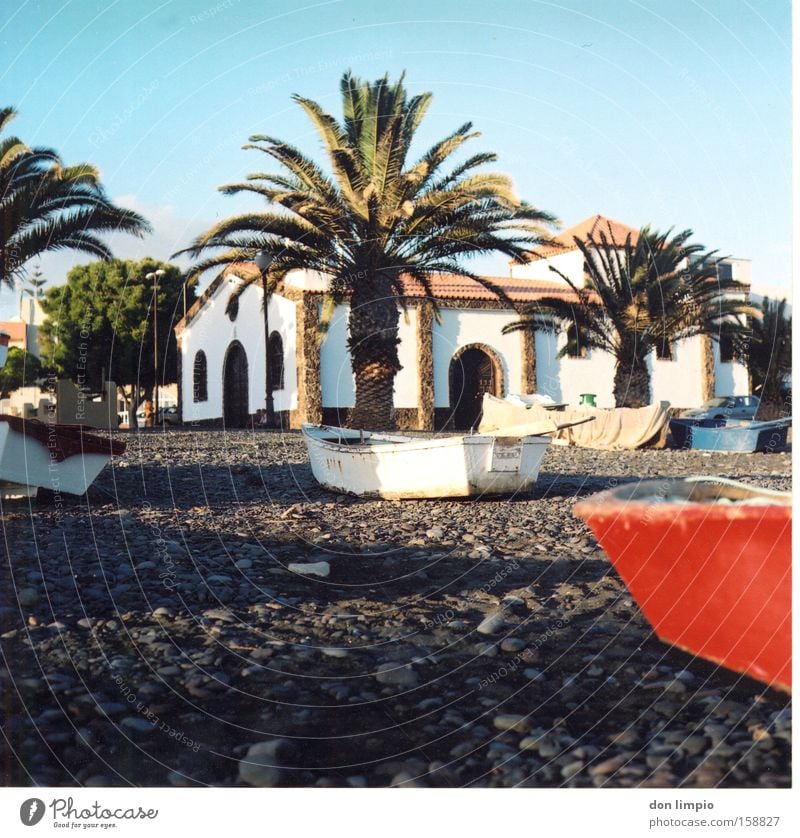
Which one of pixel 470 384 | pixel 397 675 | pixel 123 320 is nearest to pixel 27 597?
pixel 397 675

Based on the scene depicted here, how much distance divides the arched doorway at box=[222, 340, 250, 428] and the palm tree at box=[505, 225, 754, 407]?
33.3ft

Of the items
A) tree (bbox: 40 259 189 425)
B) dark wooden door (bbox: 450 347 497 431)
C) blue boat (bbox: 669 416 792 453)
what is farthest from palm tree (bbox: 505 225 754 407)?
tree (bbox: 40 259 189 425)

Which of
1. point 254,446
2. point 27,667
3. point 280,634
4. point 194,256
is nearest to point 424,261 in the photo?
point 194,256

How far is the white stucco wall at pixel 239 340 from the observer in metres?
19.4

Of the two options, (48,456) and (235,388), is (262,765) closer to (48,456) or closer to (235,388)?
(48,456)

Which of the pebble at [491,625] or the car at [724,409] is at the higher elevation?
the car at [724,409]

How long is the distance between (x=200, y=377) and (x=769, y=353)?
19.6m

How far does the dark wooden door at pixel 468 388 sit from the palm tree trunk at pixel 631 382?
9.56 metres

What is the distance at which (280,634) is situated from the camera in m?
4.95

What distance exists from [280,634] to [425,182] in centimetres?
916

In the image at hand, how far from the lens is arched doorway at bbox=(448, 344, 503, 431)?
866 inches

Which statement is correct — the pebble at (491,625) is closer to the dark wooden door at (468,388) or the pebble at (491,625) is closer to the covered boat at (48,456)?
the covered boat at (48,456)

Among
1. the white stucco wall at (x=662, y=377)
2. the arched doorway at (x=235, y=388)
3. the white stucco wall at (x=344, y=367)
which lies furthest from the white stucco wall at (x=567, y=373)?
the arched doorway at (x=235, y=388)
